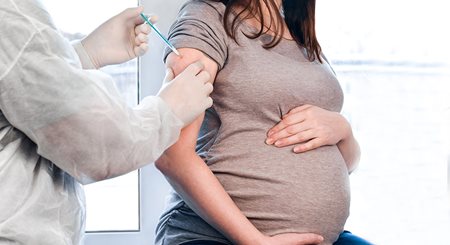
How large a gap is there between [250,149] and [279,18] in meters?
0.33

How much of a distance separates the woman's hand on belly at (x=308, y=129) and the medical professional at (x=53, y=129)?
11.4 inches

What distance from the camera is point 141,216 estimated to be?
1692mm

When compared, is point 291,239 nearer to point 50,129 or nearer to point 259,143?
point 259,143

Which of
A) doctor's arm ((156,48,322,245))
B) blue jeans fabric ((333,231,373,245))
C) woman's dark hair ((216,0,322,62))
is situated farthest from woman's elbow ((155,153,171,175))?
blue jeans fabric ((333,231,373,245))

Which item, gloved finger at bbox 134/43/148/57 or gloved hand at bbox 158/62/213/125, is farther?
gloved finger at bbox 134/43/148/57

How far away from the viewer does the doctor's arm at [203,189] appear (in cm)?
116

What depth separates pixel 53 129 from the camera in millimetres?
854

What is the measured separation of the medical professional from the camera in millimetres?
833

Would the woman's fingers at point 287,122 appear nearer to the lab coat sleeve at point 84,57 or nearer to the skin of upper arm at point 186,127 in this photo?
the skin of upper arm at point 186,127

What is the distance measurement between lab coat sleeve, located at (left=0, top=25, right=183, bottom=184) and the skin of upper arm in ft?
0.74

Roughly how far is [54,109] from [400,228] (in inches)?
48.7

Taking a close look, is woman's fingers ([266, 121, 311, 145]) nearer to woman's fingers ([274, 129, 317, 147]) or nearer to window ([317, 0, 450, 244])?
woman's fingers ([274, 129, 317, 147])

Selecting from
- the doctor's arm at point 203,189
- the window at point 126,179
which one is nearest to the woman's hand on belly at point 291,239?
the doctor's arm at point 203,189

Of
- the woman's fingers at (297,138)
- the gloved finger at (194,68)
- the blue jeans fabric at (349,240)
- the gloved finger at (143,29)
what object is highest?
the gloved finger at (143,29)
